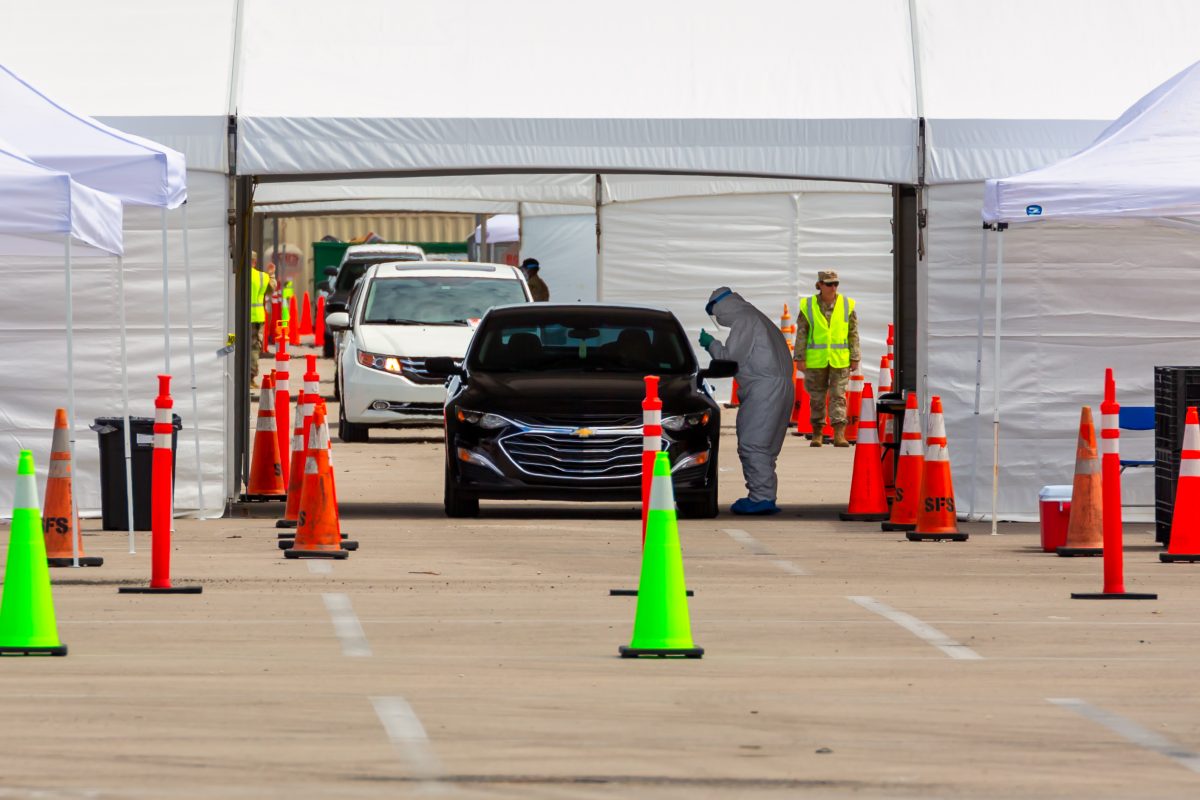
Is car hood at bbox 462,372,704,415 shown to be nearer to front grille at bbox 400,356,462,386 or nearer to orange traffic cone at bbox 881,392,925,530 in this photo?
orange traffic cone at bbox 881,392,925,530

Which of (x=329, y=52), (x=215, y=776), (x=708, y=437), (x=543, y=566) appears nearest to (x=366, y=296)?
(x=329, y=52)

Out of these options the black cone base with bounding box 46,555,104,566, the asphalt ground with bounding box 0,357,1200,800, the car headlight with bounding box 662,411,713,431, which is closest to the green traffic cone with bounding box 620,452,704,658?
the asphalt ground with bounding box 0,357,1200,800

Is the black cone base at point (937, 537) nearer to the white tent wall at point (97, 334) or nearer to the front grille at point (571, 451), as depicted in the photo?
the front grille at point (571, 451)

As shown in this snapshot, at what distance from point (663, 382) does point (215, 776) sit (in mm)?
10427

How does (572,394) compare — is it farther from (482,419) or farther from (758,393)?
(758,393)

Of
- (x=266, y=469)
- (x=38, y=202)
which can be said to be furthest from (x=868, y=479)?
(x=38, y=202)

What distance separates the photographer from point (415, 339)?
2525 centimetres

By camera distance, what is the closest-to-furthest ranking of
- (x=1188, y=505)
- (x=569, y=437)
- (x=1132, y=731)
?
1. (x=1132, y=731)
2. (x=1188, y=505)
3. (x=569, y=437)

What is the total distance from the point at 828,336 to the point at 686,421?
862 centimetres

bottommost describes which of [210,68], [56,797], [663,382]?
[56,797]

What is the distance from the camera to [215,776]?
7570mm

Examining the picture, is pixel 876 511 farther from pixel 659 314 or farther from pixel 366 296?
pixel 366 296

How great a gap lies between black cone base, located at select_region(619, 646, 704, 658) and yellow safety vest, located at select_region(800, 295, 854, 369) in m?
15.6

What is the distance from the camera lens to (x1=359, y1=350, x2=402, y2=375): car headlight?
81.9ft
